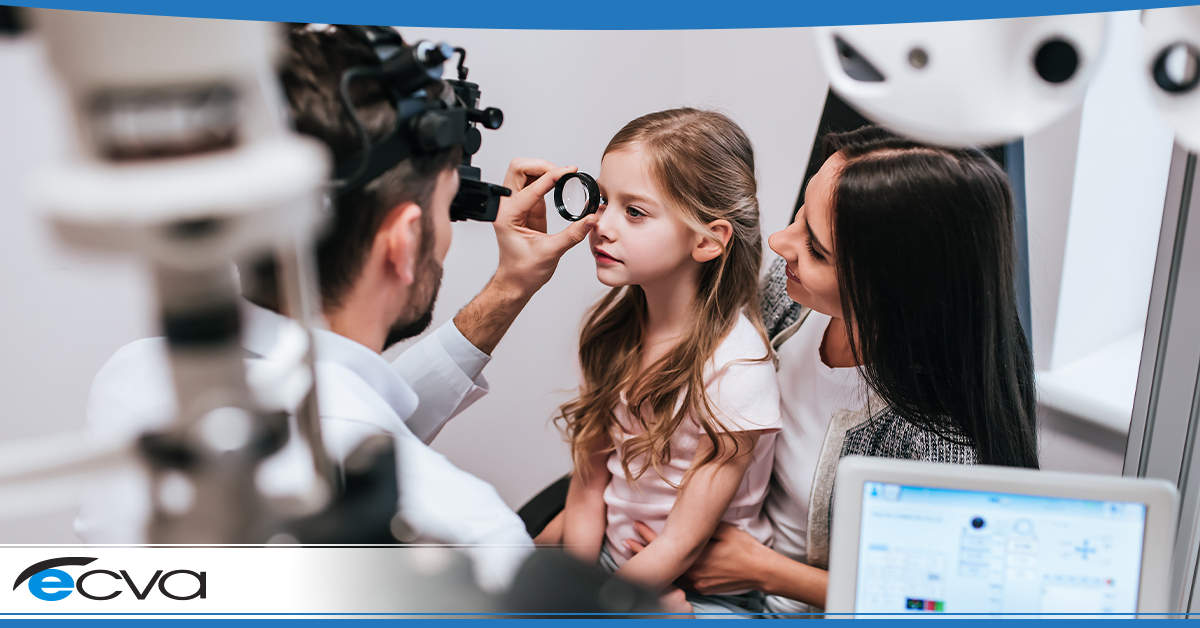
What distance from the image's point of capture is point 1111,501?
72 cm

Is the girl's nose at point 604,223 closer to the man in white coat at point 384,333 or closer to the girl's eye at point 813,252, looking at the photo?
the man in white coat at point 384,333

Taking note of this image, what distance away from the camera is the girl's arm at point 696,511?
34.3 inches

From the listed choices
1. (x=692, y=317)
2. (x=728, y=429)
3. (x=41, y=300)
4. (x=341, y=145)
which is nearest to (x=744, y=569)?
(x=728, y=429)

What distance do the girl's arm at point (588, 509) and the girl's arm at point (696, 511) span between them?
68mm

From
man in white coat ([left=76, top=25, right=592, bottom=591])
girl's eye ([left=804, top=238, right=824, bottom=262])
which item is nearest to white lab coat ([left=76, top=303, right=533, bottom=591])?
man in white coat ([left=76, top=25, right=592, bottom=591])

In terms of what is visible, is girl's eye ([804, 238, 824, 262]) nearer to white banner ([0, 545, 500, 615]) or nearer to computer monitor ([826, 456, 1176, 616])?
computer monitor ([826, 456, 1176, 616])

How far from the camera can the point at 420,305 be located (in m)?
0.86

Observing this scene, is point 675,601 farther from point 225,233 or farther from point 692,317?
point 225,233

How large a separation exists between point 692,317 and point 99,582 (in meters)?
0.73

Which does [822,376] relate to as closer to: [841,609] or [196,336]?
[841,609]

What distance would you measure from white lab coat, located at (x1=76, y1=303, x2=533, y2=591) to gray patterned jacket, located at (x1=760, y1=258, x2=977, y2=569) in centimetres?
34

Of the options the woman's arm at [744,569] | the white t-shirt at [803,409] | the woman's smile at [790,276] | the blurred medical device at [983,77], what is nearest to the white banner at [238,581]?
the woman's arm at [744,569]

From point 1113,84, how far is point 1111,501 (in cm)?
44

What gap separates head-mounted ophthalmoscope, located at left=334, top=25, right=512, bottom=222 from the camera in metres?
0.76
